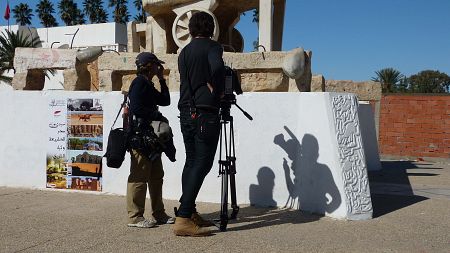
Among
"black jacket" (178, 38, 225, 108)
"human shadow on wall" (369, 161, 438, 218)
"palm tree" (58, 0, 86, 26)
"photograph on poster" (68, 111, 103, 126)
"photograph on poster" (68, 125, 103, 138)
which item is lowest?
"human shadow on wall" (369, 161, 438, 218)

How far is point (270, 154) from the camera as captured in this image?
20.4ft

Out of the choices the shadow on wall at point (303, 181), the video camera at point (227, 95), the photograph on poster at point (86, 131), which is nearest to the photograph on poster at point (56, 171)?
the photograph on poster at point (86, 131)

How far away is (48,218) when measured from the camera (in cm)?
547

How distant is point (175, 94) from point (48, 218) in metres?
2.23

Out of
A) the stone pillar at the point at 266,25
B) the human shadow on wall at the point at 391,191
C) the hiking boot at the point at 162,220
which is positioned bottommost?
the human shadow on wall at the point at 391,191

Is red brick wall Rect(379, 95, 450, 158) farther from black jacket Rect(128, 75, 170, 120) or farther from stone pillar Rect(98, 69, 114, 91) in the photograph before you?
black jacket Rect(128, 75, 170, 120)

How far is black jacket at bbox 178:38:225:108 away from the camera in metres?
4.60

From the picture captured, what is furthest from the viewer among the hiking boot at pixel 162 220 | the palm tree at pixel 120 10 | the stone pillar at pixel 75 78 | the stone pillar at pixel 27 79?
the palm tree at pixel 120 10

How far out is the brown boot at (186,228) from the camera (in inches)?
182

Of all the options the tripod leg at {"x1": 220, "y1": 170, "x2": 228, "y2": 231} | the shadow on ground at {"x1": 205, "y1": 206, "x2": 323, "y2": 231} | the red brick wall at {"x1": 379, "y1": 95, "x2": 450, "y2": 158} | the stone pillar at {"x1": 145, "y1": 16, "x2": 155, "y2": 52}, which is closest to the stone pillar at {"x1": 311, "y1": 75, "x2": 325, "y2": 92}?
the stone pillar at {"x1": 145, "y1": 16, "x2": 155, "y2": 52}

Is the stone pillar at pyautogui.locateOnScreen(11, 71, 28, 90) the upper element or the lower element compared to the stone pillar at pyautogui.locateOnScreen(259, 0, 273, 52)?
lower

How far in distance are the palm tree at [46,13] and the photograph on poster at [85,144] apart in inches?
2559

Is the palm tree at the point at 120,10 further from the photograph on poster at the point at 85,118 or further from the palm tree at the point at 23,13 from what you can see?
the photograph on poster at the point at 85,118

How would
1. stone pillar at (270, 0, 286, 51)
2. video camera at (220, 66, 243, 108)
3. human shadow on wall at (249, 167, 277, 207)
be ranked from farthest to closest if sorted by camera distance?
stone pillar at (270, 0, 286, 51), human shadow on wall at (249, 167, 277, 207), video camera at (220, 66, 243, 108)
